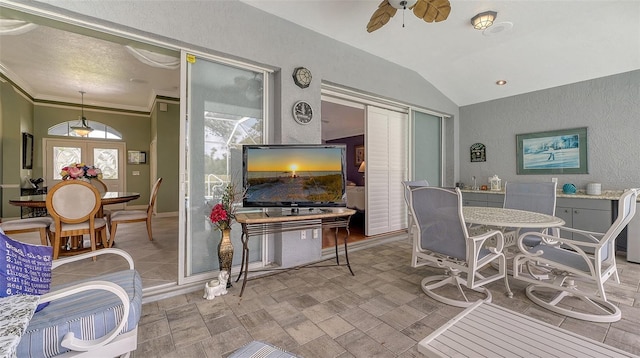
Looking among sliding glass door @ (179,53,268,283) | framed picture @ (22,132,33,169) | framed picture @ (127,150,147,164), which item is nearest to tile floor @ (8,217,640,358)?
sliding glass door @ (179,53,268,283)

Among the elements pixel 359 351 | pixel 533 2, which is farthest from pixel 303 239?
pixel 533 2

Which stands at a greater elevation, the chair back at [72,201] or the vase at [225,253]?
the chair back at [72,201]

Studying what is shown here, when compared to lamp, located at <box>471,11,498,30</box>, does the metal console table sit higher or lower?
lower

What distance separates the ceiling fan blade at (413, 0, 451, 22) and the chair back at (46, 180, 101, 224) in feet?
12.8

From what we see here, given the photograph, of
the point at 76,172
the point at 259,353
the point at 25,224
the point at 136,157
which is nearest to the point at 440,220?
the point at 259,353

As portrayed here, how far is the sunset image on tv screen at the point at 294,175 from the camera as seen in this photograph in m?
2.57

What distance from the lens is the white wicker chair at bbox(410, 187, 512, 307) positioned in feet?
6.24

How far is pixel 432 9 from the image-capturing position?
2.18 m

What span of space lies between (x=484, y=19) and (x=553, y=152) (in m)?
2.69

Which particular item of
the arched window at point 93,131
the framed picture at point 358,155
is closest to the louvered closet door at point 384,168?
the framed picture at point 358,155

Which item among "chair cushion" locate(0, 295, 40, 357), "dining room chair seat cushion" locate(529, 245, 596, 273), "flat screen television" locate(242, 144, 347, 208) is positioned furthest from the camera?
"flat screen television" locate(242, 144, 347, 208)

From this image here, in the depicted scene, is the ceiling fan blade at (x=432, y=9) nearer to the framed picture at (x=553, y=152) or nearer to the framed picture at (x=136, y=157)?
the framed picture at (x=553, y=152)

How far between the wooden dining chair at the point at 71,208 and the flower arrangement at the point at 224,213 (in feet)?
5.67

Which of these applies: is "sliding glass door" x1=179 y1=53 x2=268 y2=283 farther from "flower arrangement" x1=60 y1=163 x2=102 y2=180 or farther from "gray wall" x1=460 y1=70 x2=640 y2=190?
"gray wall" x1=460 y1=70 x2=640 y2=190
